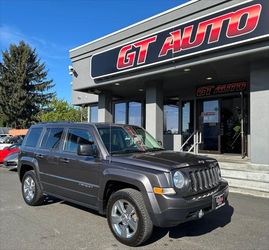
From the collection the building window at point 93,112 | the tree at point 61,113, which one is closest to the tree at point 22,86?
the tree at point 61,113

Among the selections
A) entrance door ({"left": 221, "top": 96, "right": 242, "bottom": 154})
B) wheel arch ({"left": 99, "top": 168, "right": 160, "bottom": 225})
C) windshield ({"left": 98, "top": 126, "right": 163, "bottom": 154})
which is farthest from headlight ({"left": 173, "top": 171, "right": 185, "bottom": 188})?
entrance door ({"left": 221, "top": 96, "right": 242, "bottom": 154})

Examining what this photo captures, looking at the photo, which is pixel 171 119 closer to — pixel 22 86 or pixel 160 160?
pixel 160 160

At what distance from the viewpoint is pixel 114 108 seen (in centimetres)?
1956

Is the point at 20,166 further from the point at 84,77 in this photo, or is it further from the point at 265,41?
the point at 84,77

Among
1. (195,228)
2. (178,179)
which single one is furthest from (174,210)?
(195,228)

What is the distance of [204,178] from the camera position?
5.00 m

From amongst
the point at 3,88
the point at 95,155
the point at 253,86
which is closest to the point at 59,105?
the point at 3,88

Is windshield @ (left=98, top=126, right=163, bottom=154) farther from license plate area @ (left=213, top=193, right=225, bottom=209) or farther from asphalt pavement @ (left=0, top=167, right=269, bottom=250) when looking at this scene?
license plate area @ (left=213, top=193, right=225, bottom=209)

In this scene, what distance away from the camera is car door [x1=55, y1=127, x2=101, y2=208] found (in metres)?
5.49

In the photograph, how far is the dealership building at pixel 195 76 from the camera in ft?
30.1

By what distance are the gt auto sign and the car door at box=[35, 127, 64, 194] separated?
5.29 meters

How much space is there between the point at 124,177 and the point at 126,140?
1.27m

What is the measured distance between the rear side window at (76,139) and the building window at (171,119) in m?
10.3

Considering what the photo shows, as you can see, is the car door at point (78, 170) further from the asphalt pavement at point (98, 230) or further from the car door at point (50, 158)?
the asphalt pavement at point (98, 230)
